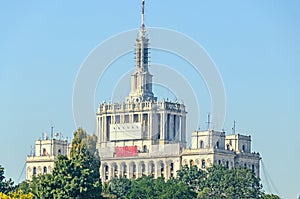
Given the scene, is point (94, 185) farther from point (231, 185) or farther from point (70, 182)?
point (231, 185)

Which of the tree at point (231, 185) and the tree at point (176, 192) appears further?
the tree at point (231, 185)

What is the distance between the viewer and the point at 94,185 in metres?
126

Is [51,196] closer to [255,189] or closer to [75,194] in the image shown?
[75,194]

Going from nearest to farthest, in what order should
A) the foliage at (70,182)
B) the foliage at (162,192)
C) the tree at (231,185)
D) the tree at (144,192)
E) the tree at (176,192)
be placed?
the foliage at (70,182) < the tree at (176,192) < the foliage at (162,192) < the tree at (144,192) < the tree at (231,185)

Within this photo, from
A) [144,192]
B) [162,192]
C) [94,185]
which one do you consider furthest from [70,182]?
[144,192]

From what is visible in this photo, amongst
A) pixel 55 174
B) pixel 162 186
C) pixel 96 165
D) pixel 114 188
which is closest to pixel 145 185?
pixel 162 186

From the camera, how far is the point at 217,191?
186625 millimetres

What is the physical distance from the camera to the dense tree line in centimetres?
12425

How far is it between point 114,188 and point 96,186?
225 ft

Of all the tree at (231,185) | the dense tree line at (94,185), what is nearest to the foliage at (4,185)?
the dense tree line at (94,185)

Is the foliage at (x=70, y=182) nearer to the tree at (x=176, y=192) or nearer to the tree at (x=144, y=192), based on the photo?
the tree at (x=176, y=192)

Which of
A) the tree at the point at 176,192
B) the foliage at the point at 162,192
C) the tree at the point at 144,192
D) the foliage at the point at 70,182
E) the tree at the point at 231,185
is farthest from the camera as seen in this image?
the tree at the point at 231,185

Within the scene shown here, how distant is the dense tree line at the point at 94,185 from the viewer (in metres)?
124

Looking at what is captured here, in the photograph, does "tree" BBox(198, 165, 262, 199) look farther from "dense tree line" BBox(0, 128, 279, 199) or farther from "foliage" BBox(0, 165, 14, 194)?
"foliage" BBox(0, 165, 14, 194)
